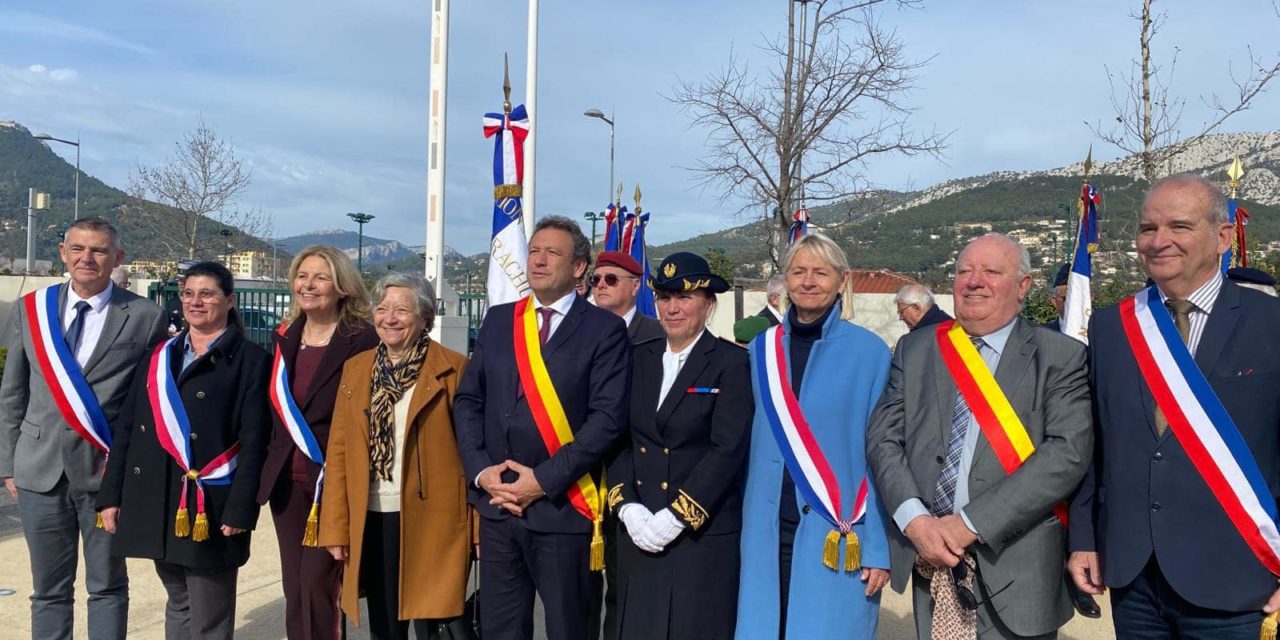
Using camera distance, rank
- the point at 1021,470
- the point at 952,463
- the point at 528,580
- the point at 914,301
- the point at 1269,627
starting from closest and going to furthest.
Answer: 1. the point at 1269,627
2. the point at 1021,470
3. the point at 952,463
4. the point at 528,580
5. the point at 914,301

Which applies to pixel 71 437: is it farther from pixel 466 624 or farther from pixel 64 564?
pixel 466 624

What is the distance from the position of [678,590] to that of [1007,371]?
137 centimetres

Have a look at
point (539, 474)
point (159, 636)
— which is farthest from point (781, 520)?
point (159, 636)

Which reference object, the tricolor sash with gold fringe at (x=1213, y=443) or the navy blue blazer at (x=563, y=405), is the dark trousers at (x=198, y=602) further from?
the tricolor sash with gold fringe at (x=1213, y=443)

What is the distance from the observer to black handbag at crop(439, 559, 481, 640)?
385 centimetres

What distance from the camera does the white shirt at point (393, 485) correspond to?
→ 3.77 m

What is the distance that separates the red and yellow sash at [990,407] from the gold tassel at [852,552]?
1.88 ft

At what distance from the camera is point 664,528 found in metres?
3.27

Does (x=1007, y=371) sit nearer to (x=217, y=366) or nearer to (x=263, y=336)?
(x=217, y=366)

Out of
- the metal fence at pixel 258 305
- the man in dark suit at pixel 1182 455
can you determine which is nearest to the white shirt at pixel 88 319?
the man in dark suit at pixel 1182 455

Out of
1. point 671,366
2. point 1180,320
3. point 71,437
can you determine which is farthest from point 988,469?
point 71,437

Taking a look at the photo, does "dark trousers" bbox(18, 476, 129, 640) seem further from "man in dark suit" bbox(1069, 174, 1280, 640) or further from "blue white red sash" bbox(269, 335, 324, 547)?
"man in dark suit" bbox(1069, 174, 1280, 640)

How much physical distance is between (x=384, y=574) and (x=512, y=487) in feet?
2.60

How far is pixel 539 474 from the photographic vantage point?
3432 millimetres
